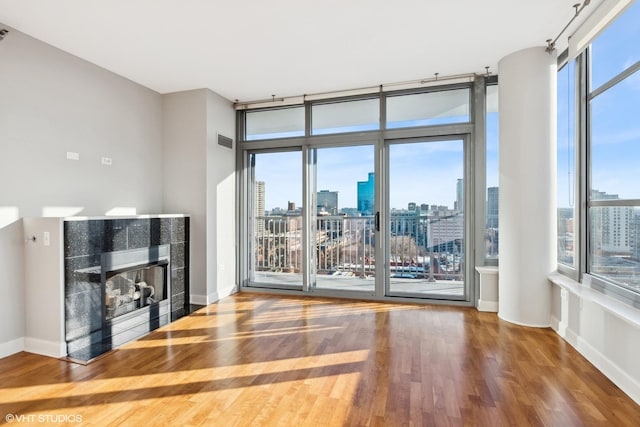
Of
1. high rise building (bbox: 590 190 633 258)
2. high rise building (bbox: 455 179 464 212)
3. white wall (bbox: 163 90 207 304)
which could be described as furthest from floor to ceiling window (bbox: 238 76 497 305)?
high rise building (bbox: 590 190 633 258)

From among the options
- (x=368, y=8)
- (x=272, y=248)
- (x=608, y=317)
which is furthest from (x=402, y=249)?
(x=368, y=8)

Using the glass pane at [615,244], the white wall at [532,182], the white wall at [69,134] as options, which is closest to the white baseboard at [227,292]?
the white wall at [69,134]

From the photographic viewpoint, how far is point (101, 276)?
3.04 m

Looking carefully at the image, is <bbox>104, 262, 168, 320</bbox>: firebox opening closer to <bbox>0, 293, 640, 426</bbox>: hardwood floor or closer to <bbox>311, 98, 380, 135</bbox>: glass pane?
<bbox>0, 293, 640, 426</bbox>: hardwood floor

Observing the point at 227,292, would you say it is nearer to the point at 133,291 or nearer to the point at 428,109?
the point at 133,291

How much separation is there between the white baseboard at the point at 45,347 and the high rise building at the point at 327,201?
3057mm

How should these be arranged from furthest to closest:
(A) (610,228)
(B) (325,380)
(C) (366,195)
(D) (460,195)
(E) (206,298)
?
1. (C) (366,195)
2. (E) (206,298)
3. (D) (460,195)
4. (A) (610,228)
5. (B) (325,380)

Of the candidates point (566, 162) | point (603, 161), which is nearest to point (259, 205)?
point (566, 162)

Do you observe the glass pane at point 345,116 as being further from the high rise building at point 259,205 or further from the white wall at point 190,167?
the white wall at point 190,167

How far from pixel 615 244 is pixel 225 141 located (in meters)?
4.28

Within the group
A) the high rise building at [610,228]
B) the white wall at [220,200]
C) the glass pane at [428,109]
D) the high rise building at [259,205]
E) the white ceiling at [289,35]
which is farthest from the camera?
the high rise building at [259,205]

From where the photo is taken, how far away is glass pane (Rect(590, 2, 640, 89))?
228 cm

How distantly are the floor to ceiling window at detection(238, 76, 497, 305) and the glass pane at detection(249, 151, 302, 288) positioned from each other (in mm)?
15

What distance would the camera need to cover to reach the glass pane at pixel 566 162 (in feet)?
10.3
